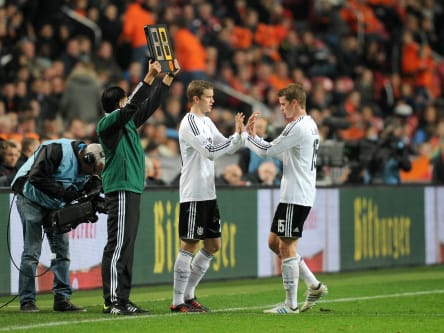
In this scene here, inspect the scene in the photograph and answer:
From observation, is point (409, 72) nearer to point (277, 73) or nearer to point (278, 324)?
point (277, 73)

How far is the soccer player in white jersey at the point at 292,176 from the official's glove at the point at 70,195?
1751 mm

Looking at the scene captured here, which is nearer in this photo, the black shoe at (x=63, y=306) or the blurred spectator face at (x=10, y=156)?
the black shoe at (x=63, y=306)

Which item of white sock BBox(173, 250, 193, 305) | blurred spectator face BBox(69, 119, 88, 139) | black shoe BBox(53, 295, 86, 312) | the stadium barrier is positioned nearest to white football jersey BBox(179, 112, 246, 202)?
white sock BBox(173, 250, 193, 305)

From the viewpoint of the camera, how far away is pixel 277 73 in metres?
24.8

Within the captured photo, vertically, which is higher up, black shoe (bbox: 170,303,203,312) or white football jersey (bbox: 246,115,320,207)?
white football jersey (bbox: 246,115,320,207)

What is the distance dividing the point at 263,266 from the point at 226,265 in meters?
0.77

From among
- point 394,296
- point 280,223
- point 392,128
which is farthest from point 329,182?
point 280,223

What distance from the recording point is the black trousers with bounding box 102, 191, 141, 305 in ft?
38.6

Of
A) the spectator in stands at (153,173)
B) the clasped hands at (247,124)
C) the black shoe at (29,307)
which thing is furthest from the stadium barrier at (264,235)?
the clasped hands at (247,124)

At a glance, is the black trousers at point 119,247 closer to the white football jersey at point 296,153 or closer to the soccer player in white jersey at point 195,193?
the soccer player in white jersey at point 195,193

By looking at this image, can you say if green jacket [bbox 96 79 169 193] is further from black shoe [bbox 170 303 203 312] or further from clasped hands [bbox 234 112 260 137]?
black shoe [bbox 170 303 203 312]

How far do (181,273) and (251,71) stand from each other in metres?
13.1

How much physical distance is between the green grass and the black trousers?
289mm

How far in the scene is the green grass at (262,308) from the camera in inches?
426
